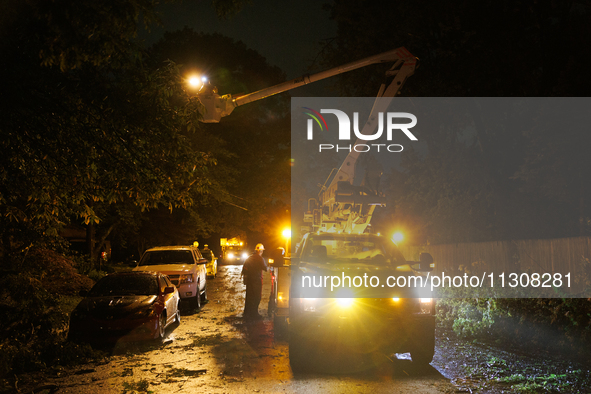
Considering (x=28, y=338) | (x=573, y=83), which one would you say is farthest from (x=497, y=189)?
(x=28, y=338)

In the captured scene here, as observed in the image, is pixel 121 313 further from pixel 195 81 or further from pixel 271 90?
pixel 271 90

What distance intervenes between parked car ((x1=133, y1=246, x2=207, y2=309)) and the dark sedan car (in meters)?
3.97

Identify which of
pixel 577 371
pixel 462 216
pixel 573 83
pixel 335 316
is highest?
pixel 573 83

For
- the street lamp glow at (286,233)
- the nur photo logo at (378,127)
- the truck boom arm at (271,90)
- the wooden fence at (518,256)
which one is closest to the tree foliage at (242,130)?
the nur photo logo at (378,127)

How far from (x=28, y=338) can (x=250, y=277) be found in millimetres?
5778

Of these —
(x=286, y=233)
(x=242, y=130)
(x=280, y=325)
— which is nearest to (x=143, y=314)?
(x=280, y=325)

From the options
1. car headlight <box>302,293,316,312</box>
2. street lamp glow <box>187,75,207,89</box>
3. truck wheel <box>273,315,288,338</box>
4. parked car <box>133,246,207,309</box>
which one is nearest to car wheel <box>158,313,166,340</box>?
truck wheel <box>273,315,288,338</box>

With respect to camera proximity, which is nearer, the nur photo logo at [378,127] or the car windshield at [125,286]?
the car windshield at [125,286]

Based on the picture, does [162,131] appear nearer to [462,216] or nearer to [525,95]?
[525,95]

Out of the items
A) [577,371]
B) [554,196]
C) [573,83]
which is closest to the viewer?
[577,371]

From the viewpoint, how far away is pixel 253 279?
14.1 metres

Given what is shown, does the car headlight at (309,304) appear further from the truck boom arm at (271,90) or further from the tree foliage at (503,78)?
the tree foliage at (503,78)

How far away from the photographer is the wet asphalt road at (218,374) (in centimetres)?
709

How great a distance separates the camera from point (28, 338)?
958 cm
